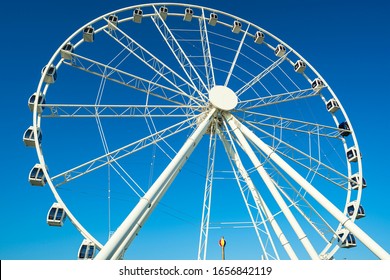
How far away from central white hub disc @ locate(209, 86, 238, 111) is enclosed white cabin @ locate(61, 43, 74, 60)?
735 centimetres

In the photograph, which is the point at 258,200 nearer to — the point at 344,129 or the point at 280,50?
the point at 344,129

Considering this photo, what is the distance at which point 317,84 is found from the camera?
20.5m

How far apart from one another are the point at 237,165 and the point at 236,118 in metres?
2.48

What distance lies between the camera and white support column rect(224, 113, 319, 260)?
13742 millimetres

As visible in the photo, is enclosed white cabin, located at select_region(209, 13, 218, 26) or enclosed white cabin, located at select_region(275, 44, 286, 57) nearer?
enclosed white cabin, located at select_region(209, 13, 218, 26)

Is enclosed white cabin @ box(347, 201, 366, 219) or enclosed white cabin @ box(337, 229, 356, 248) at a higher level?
enclosed white cabin @ box(347, 201, 366, 219)

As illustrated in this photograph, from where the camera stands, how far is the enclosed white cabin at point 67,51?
1619 cm

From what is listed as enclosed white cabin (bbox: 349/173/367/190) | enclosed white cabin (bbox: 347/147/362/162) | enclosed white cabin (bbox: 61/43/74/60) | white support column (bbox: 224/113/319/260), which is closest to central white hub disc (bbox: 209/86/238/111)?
white support column (bbox: 224/113/319/260)

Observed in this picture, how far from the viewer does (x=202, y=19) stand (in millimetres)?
21250

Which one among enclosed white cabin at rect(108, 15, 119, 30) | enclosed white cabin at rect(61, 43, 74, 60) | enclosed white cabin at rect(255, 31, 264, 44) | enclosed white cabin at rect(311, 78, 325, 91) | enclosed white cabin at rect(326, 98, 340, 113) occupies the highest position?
enclosed white cabin at rect(255, 31, 264, 44)

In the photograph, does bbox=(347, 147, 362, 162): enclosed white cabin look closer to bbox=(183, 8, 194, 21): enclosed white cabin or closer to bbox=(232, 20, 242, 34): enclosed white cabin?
bbox=(232, 20, 242, 34): enclosed white cabin

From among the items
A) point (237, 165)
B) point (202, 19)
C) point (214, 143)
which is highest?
point (202, 19)
